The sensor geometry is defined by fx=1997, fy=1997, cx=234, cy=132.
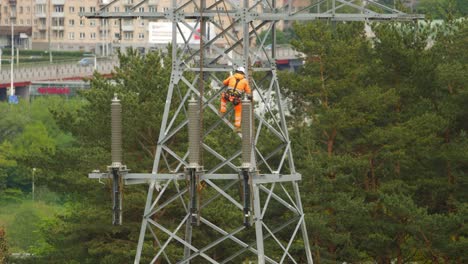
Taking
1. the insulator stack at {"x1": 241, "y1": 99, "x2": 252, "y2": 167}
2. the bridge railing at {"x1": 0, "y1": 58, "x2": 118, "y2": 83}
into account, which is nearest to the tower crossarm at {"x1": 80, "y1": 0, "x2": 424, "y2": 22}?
the insulator stack at {"x1": 241, "y1": 99, "x2": 252, "y2": 167}

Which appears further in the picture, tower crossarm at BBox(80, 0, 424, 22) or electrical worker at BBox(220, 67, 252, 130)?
tower crossarm at BBox(80, 0, 424, 22)

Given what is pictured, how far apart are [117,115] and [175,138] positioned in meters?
24.6

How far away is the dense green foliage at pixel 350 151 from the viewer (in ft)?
176

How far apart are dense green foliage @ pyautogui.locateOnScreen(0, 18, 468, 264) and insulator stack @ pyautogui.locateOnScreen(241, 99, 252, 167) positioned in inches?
872

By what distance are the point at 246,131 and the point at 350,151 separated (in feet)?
97.4

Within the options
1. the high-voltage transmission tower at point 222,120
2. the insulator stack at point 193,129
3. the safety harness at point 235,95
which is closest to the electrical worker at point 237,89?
the safety harness at point 235,95

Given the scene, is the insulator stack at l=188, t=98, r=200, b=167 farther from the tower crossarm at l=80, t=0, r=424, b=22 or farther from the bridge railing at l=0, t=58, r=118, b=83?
the bridge railing at l=0, t=58, r=118, b=83

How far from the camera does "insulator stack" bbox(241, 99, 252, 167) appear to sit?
2914 centimetres

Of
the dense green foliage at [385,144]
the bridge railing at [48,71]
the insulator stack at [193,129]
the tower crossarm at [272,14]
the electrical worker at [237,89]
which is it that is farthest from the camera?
the bridge railing at [48,71]

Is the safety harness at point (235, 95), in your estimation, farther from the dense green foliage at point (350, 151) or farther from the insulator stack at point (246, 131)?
the dense green foliage at point (350, 151)

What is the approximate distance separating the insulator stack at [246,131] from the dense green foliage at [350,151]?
A: 22161mm

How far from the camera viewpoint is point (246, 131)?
1145 inches

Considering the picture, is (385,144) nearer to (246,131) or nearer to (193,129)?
(193,129)

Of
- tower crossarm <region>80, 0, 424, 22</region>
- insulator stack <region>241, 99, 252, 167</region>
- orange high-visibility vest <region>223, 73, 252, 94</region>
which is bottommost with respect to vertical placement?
insulator stack <region>241, 99, 252, 167</region>
